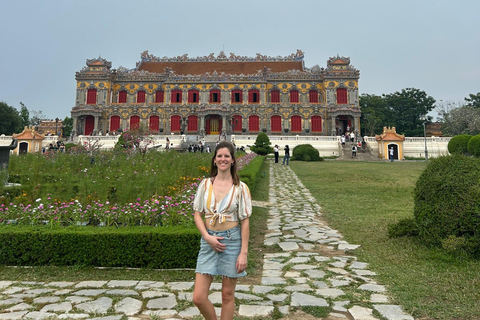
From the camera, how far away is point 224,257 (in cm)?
251

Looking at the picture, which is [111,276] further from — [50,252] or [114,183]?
[114,183]

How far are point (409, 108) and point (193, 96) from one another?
3763 cm

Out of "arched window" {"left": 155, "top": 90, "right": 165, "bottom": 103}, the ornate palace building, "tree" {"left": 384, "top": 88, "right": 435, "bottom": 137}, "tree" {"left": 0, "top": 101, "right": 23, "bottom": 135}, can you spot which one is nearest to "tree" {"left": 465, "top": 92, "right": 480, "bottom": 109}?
"tree" {"left": 384, "top": 88, "right": 435, "bottom": 137}

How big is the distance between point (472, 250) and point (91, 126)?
40499 mm

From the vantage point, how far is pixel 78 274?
4176 millimetres

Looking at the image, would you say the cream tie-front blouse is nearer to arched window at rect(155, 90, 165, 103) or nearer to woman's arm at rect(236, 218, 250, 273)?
woman's arm at rect(236, 218, 250, 273)

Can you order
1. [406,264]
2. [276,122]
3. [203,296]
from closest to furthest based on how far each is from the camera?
[203,296] → [406,264] → [276,122]

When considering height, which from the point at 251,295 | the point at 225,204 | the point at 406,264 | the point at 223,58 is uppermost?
the point at 223,58

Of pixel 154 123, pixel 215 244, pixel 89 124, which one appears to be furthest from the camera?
pixel 89 124

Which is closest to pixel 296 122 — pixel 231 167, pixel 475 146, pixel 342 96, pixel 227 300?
pixel 342 96

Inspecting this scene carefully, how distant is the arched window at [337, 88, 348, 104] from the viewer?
123 ft

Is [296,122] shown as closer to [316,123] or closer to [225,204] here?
[316,123]

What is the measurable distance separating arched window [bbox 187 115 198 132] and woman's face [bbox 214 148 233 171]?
116ft

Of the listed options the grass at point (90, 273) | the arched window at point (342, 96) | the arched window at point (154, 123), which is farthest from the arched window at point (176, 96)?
the grass at point (90, 273)
